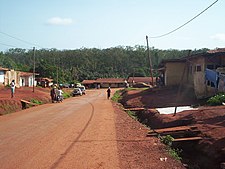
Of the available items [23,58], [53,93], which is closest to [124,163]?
[53,93]

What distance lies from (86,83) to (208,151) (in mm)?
93514

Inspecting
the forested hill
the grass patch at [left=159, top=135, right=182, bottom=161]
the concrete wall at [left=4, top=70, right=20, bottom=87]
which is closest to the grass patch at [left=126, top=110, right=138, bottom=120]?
the grass patch at [left=159, top=135, right=182, bottom=161]

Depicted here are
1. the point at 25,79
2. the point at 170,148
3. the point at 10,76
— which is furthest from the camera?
the point at 25,79

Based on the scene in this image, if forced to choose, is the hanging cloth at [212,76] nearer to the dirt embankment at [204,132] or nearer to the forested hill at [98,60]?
the dirt embankment at [204,132]

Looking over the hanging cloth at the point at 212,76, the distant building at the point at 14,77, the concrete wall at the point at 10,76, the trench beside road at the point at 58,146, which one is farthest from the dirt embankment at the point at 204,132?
the concrete wall at the point at 10,76

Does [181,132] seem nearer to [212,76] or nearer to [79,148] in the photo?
[79,148]

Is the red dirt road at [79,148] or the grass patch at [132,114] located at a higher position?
the red dirt road at [79,148]

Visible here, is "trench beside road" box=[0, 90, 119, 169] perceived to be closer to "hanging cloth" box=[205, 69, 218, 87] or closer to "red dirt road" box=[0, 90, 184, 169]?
"red dirt road" box=[0, 90, 184, 169]

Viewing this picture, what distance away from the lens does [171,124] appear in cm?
1502

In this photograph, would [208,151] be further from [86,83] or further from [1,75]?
[86,83]

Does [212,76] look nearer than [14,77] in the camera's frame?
Yes

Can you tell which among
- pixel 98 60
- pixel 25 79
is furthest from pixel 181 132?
pixel 98 60

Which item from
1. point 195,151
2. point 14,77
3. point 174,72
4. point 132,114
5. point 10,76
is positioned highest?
point 174,72

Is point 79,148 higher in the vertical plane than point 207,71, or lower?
lower
